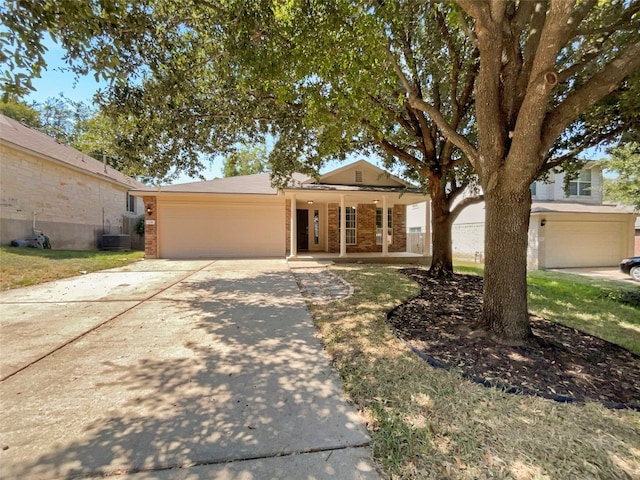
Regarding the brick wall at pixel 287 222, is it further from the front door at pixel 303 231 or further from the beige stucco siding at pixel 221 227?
the front door at pixel 303 231

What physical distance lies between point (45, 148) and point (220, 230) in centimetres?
892

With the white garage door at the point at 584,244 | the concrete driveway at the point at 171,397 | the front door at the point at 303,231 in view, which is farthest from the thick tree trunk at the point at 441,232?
the white garage door at the point at 584,244

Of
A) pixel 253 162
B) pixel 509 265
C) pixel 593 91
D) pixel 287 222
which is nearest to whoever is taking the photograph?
pixel 593 91

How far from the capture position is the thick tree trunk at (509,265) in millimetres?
3777

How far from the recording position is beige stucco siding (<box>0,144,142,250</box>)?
1199 cm

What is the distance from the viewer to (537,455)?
1987mm

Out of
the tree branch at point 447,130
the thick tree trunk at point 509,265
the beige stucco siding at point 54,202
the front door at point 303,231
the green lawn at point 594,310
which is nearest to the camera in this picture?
the thick tree trunk at point 509,265

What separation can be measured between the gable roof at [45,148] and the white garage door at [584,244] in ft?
64.1

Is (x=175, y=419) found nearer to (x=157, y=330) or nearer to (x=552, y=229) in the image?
(x=157, y=330)

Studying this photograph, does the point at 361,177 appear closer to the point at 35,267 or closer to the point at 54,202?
the point at 35,267

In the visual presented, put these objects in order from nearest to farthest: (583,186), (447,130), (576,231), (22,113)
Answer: (447,130) < (576,231) < (583,186) < (22,113)

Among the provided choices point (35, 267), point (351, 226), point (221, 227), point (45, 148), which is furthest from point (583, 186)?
point (45, 148)

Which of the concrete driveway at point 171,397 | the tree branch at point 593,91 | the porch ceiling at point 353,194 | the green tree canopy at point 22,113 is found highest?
the green tree canopy at point 22,113

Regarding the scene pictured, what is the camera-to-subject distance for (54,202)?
1420 cm
